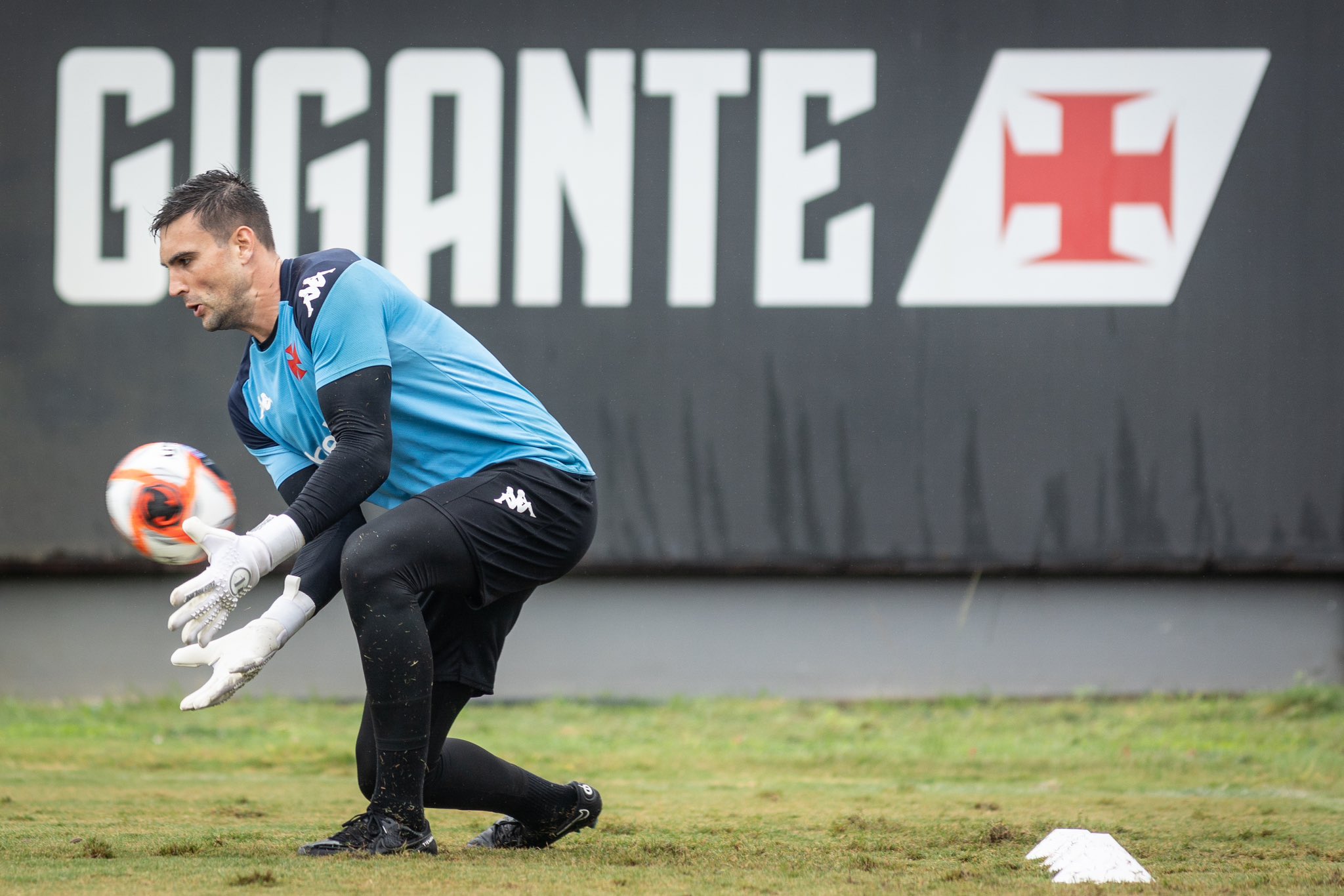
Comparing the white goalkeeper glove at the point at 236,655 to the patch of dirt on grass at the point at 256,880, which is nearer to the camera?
the patch of dirt on grass at the point at 256,880

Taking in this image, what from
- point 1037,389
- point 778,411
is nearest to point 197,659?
point 778,411

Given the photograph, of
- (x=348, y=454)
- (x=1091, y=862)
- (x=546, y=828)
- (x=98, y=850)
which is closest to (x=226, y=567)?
(x=348, y=454)

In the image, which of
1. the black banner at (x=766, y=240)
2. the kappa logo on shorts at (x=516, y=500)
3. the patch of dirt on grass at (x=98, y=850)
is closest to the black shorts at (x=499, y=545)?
the kappa logo on shorts at (x=516, y=500)

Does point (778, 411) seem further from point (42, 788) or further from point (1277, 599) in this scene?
point (42, 788)

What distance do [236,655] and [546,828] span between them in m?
0.95

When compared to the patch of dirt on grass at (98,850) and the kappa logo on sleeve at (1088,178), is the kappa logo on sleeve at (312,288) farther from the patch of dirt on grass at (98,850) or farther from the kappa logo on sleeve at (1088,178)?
the kappa logo on sleeve at (1088,178)

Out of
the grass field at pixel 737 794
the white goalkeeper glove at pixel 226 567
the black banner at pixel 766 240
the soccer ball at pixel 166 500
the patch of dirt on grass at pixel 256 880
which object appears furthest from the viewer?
the black banner at pixel 766 240

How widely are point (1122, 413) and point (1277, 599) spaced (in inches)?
48.9

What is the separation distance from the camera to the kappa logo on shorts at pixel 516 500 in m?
3.15

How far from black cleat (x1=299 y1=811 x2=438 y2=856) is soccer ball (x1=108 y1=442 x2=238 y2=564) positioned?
0.76 m

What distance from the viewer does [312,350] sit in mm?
3068

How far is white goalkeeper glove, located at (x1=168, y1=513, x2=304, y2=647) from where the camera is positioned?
2914 mm

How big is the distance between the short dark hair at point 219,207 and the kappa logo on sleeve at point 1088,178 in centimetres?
416

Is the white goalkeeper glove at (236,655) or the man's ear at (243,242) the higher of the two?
the man's ear at (243,242)
